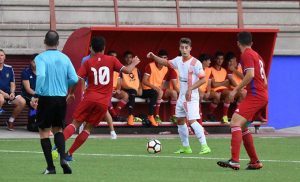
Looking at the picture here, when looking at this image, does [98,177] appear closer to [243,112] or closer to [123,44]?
[243,112]

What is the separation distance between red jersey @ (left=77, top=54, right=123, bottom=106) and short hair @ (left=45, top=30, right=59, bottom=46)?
2.15 metres

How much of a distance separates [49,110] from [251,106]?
2724 mm

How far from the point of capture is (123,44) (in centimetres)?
2419

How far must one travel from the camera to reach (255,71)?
1384 cm

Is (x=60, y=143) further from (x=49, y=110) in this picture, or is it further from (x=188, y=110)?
(x=188, y=110)

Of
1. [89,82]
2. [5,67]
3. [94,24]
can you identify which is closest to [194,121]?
[89,82]

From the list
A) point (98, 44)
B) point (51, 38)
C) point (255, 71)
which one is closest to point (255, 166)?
point (255, 71)

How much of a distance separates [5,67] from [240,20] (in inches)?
220

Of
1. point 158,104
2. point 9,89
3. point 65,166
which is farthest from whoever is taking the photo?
point 158,104

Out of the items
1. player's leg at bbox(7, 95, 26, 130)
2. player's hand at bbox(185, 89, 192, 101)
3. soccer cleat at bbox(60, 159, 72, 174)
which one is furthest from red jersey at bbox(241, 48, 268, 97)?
player's leg at bbox(7, 95, 26, 130)

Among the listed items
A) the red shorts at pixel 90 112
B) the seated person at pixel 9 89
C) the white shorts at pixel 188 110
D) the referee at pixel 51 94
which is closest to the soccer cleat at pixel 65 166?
the referee at pixel 51 94

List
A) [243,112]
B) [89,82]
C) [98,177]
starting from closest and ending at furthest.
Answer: [98,177] < [243,112] < [89,82]

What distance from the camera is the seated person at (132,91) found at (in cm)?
2342

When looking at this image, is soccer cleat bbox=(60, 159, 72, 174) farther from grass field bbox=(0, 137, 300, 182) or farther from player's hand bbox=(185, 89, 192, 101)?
player's hand bbox=(185, 89, 192, 101)
